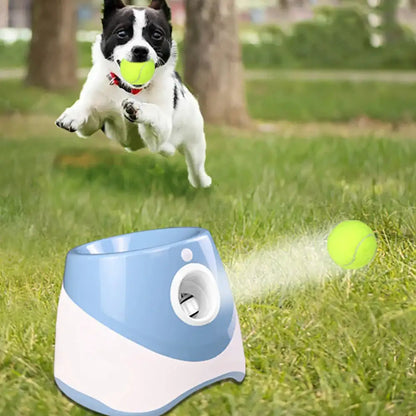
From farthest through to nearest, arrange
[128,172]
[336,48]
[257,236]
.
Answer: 1. [336,48]
2. [128,172]
3. [257,236]

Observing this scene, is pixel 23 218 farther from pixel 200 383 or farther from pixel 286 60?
pixel 286 60

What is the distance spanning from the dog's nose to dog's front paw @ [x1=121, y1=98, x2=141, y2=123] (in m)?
0.10

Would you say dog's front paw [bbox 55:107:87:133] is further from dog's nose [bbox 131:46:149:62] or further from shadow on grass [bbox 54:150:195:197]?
shadow on grass [bbox 54:150:195:197]

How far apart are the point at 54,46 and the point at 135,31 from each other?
13.2 ft

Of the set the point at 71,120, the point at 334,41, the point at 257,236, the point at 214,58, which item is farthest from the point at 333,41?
the point at 71,120

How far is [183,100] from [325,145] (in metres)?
2.13

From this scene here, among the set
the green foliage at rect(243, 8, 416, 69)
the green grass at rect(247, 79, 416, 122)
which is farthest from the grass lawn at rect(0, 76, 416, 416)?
the green foliage at rect(243, 8, 416, 69)

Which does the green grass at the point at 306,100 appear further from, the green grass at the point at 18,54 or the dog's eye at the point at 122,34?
the dog's eye at the point at 122,34

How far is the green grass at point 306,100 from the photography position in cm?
530

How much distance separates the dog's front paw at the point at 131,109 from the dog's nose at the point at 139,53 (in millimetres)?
98

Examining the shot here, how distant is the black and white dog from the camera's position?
165cm

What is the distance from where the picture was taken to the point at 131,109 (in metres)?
1.61

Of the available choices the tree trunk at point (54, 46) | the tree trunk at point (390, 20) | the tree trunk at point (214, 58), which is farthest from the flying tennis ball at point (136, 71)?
the tree trunk at point (390, 20)

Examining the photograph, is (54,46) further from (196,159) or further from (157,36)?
(157,36)
